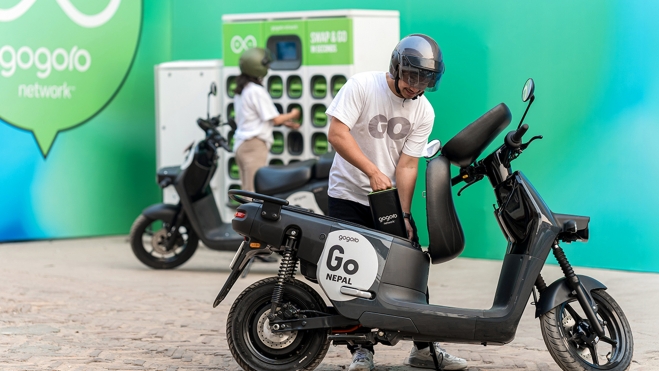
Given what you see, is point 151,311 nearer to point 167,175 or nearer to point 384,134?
point 167,175

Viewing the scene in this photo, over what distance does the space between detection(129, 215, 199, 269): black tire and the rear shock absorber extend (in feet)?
13.6

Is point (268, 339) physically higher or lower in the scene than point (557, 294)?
lower

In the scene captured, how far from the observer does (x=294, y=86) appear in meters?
10.1

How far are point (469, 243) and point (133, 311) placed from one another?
3784 mm

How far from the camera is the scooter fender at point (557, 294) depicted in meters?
4.87

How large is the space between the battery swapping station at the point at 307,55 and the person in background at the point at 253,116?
350 millimetres

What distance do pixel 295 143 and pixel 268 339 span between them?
5.25m

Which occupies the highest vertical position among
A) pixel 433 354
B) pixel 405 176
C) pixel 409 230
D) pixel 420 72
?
pixel 420 72

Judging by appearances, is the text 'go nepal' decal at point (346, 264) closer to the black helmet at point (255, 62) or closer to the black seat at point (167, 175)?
the black seat at point (167, 175)

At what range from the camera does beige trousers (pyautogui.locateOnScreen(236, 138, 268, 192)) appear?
9680 mm

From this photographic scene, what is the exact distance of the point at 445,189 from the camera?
5.07 metres

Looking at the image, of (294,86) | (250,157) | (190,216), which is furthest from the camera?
(294,86)

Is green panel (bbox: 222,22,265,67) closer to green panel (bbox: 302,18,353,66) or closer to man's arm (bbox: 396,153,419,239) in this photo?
green panel (bbox: 302,18,353,66)

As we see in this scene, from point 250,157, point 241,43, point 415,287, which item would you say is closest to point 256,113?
point 250,157
